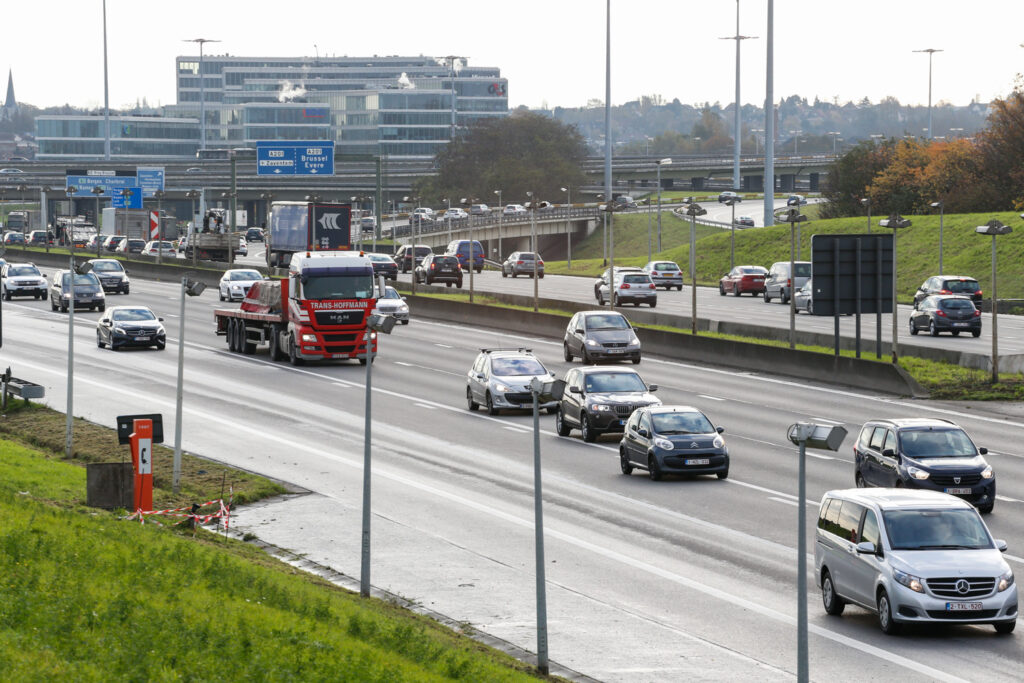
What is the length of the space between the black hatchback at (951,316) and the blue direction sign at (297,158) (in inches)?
1825

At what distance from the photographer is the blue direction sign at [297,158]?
92.8 metres

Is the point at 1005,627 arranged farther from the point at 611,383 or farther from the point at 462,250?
the point at 462,250

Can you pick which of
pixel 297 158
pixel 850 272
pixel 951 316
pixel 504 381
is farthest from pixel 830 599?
pixel 297 158

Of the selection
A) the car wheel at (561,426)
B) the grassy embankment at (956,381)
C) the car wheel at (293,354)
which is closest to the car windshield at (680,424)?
the car wheel at (561,426)

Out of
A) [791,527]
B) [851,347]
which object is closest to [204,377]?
[851,347]

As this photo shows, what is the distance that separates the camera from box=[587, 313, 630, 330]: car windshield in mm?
48219

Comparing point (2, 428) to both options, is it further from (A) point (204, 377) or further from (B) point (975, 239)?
(B) point (975, 239)

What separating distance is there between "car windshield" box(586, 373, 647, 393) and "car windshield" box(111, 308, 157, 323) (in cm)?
2425

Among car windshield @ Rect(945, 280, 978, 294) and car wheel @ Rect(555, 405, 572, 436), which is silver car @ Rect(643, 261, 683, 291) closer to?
car windshield @ Rect(945, 280, 978, 294)

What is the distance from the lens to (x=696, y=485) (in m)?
28.9

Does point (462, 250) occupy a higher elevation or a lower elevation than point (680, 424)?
higher

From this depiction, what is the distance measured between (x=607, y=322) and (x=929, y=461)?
2384 centimetres

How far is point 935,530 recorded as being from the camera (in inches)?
730

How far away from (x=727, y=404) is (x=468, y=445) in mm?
9196
